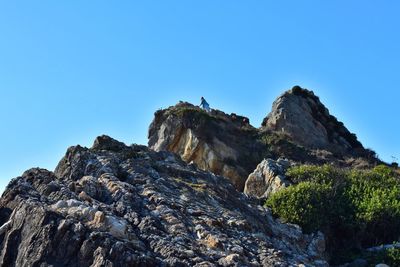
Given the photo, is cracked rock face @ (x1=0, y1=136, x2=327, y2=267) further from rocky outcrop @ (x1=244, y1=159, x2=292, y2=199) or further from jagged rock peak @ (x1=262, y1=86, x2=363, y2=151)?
jagged rock peak @ (x1=262, y1=86, x2=363, y2=151)

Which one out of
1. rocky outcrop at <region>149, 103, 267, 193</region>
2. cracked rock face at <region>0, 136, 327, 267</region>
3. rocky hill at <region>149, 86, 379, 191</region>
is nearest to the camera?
cracked rock face at <region>0, 136, 327, 267</region>

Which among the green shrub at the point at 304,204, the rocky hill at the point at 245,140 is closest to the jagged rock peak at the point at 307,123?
the rocky hill at the point at 245,140

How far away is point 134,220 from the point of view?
17.5 metres

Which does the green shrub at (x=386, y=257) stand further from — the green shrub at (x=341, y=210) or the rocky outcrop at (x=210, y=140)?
the rocky outcrop at (x=210, y=140)

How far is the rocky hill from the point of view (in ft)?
115

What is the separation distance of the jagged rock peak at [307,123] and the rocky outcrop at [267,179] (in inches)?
451

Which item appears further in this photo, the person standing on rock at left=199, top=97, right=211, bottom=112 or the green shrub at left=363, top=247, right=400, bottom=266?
the person standing on rock at left=199, top=97, right=211, bottom=112

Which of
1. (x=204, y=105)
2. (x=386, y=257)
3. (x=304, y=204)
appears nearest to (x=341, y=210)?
(x=304, y=204)

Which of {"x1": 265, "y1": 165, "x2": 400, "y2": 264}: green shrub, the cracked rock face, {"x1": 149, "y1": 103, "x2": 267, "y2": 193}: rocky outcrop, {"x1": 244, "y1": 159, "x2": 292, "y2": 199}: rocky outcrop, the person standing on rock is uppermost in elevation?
the person standing on rock

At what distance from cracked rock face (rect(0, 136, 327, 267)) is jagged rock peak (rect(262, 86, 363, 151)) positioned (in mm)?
17354

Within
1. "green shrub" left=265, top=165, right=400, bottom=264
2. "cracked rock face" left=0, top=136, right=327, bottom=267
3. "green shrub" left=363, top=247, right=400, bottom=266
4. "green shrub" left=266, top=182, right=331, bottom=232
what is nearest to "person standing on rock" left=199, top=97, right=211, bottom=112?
"green shrub" left=265, top=165, right=400, bottom=264

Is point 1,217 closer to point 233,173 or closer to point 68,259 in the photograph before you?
point 68,259

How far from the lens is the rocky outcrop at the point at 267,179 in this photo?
1071 inches

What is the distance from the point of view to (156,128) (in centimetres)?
4000
